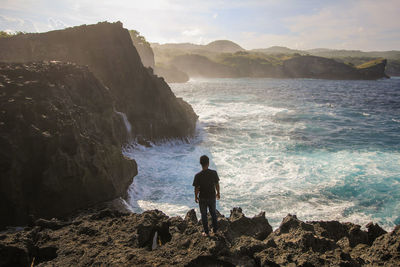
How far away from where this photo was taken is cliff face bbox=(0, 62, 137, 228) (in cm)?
965

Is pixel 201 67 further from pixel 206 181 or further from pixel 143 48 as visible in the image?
pixel 206 181

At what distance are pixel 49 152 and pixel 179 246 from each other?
7214mm

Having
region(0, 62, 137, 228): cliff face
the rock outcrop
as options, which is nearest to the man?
region(0, 62, 137, 228): cliff face

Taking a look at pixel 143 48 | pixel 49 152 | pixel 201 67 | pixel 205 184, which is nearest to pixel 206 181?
pixel 205 184

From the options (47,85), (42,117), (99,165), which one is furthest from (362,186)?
(47,85)

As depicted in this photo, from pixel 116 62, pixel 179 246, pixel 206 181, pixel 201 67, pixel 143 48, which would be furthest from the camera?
pixel 201 67

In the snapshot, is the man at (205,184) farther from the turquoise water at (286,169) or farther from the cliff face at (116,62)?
the cliff face at (116,62)

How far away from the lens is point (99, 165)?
1175 centimetres

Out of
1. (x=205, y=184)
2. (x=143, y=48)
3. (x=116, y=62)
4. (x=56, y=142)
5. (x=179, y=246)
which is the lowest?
(x=179, y=246)

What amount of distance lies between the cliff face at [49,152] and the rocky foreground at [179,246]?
2.28m

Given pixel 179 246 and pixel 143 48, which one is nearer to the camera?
pixel 179 246

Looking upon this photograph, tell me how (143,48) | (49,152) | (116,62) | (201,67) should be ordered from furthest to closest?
(201,67) → (143,48) → (116,62) → (49,152)

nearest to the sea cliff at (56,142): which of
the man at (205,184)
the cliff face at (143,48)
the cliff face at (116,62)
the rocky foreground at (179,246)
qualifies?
the cliff face at (116,62)

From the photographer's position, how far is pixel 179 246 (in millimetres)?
6367
